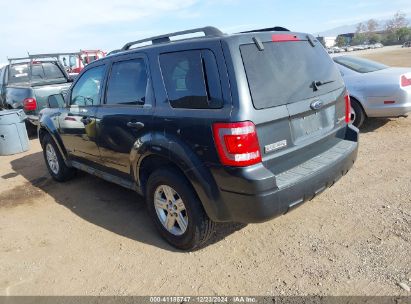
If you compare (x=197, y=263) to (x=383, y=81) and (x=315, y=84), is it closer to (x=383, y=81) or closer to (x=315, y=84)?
(x=315, y=84)

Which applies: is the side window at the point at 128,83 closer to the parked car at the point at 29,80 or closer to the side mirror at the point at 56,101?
the side mirror at the point at 56,101

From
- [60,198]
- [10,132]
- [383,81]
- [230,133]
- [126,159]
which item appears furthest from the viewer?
[10,132]

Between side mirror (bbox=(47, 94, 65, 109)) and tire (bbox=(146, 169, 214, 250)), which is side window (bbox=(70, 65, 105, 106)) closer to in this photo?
side mirror (bbox=(47, 94, 65, 109))

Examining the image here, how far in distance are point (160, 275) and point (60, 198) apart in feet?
8.48

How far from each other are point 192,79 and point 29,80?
848 centimetres

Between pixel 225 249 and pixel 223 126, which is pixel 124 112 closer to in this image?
pixel 223 126

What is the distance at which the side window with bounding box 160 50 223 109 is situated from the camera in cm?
283

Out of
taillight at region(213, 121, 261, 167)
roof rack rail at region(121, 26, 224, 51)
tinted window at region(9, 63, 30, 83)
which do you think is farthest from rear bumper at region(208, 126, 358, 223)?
tinted window at region(9, 63, 30, 83)

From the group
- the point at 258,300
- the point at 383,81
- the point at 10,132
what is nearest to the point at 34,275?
the point at 258,300

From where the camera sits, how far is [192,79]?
9.82ft

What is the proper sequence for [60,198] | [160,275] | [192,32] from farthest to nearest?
1. [60,198]
2. [192,32]
3. [160,275]

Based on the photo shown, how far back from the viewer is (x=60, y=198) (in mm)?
5066

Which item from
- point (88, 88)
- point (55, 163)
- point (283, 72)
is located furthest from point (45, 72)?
point (283, 72)

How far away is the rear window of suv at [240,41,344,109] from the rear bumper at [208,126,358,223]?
1.94ft
